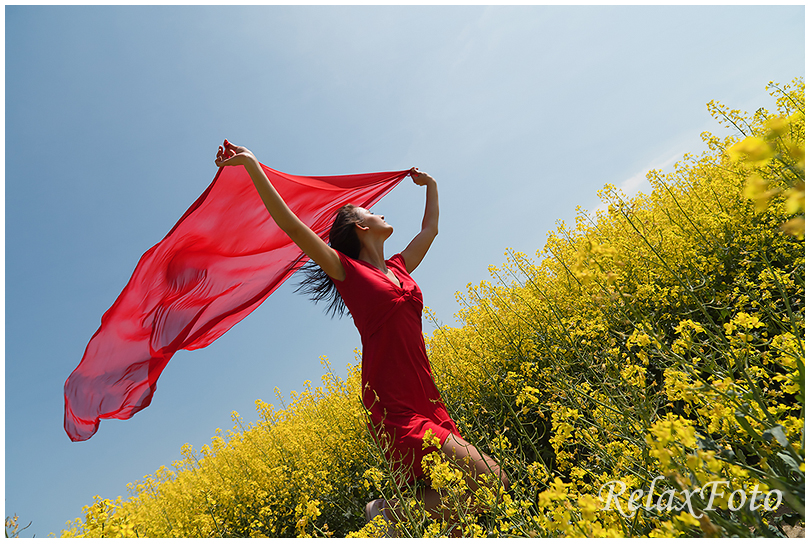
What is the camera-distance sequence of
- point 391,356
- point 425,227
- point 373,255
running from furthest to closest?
1. point 425,227
2. point 373,255
3. point 391,356

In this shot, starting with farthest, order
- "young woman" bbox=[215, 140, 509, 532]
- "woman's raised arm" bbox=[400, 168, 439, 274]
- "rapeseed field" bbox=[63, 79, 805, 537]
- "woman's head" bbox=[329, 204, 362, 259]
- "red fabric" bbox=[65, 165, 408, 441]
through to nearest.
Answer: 1. "woman's raised arm" bbox=[400, 168, 439, 274]
2. "woman's head" bbox=[329, 204, 362, 259]
3. "red fabric" bbox=[65, 165, 408, 441]
4. "young woman" bbox=[215, 140, 509, 532]
5. "rapeseed field" bbox=[63, 79, 805, 537]

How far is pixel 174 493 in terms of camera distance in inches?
181

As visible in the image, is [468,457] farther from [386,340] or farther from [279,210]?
[279,210]

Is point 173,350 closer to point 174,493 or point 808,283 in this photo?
point 174,493

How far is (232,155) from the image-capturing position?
8.50 feet

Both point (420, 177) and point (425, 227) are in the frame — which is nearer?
point (425, 227)

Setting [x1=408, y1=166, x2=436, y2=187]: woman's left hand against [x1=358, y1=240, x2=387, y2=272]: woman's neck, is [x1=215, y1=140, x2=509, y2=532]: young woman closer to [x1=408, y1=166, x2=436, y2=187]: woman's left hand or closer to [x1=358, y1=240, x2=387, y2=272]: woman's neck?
[x1=358, y1=240, x2=387, y2=272]: woman's neck

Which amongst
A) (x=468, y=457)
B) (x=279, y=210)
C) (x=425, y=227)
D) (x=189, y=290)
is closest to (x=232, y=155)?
(x=279, y=210)

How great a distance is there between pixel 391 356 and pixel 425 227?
131cm

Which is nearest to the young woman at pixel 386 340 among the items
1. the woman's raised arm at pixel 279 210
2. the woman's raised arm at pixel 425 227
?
the woman's raised arm at pixel 279 210

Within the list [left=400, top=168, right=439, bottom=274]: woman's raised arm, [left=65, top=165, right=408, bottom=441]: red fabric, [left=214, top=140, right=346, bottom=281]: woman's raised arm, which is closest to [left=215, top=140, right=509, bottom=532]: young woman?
[left=214, top=140, right=346, bottom=281]: woman's raised arm

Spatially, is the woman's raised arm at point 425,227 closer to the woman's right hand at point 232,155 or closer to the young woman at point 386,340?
the young woman at point 386,340

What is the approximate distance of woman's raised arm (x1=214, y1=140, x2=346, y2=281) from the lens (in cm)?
238

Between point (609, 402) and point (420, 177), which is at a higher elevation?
point (420, 177)
